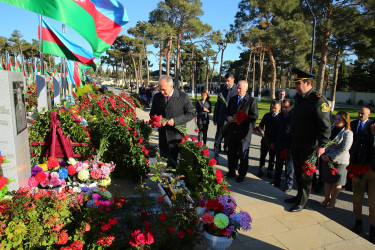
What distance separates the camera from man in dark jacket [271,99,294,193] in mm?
4734

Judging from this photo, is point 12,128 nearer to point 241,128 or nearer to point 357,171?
point 241,128

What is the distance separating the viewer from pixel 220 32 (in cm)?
3550

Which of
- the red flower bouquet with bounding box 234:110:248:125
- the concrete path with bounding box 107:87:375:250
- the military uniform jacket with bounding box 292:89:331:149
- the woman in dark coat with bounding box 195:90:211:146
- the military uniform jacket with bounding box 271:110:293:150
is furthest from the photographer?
the woman in dark coat with bounding box 195:90:211:146

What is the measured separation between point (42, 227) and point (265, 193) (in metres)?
3.41

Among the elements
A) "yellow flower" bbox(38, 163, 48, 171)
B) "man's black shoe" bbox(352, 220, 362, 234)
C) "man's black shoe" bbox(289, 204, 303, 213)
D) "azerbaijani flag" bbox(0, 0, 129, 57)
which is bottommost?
"man's black shoe" bbox(352, 220, 362, 234)

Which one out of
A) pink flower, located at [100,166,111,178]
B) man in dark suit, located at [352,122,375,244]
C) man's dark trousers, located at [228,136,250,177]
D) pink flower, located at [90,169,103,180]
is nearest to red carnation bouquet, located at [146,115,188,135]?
pink flower, located at [100,166,111,178]

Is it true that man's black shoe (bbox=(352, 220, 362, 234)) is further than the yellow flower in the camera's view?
No

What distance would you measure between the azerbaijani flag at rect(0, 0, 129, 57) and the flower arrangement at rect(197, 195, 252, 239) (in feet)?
10.9

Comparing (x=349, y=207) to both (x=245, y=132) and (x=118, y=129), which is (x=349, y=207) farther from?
(x=118, y=129)

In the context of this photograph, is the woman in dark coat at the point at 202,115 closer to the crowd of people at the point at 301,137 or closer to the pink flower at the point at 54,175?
the crowd of people at the point at 301,137

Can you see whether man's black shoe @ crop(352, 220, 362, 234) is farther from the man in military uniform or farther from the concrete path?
the man in military uniform

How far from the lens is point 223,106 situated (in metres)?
5.93

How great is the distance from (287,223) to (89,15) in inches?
170

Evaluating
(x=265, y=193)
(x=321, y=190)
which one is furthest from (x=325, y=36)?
(x=265, y=193)
